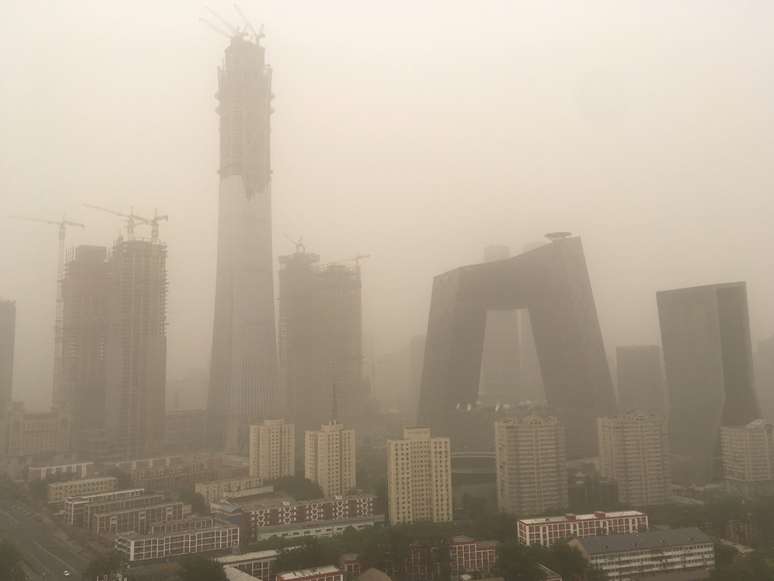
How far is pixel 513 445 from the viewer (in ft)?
58.1

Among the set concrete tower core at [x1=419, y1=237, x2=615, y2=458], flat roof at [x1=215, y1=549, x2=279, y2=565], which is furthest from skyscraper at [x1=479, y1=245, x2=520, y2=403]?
flat roof at [x1=215, y1=549, x2=279, y2=565]

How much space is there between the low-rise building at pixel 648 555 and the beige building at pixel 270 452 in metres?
9.72

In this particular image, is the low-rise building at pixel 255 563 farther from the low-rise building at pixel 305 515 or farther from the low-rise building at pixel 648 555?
the low-rise building at pixel 648 555

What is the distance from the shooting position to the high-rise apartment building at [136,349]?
1025 inches

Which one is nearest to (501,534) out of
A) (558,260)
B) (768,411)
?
(558,260)

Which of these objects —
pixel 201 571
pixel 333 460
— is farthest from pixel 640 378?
pixel 201 571

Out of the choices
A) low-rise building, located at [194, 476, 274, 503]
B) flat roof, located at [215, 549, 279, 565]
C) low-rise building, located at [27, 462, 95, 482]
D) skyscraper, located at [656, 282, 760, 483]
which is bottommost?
flat roof, located at [215, 549, 279, 565]

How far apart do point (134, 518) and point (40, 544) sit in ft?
6.49

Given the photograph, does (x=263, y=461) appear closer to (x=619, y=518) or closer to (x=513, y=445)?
(x=513, y=445)

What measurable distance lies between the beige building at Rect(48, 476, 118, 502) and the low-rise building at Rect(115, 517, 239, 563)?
5.26 metres

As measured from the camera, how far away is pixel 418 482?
16.9 meters

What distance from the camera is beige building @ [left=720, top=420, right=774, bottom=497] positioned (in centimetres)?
1998

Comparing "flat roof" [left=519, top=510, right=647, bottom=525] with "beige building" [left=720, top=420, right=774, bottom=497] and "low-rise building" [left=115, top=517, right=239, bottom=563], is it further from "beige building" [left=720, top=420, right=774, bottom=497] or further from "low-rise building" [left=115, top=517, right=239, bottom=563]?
"beige building" [left=720, top=420, right=774, bottom=497]

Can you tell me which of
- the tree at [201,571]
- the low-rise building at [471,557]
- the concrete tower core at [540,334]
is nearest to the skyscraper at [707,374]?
the concrete tower core at [540,334]
